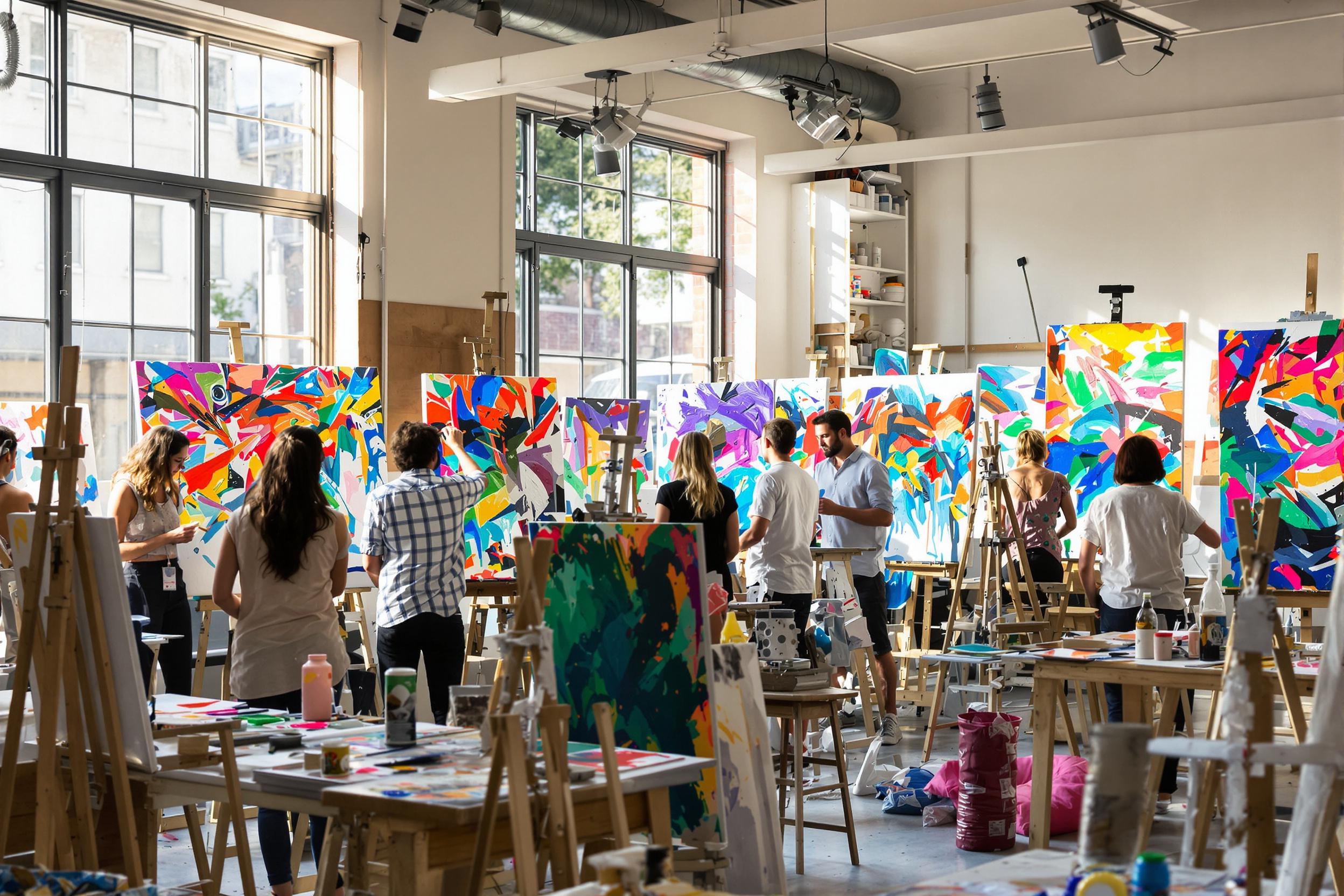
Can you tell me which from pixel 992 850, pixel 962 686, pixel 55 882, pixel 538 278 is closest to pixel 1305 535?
pixel 962 686

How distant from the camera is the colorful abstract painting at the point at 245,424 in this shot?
6211 millimetres

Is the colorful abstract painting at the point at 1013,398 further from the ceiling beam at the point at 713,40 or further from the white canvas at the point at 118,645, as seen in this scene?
the white canvas at the point at 118,645

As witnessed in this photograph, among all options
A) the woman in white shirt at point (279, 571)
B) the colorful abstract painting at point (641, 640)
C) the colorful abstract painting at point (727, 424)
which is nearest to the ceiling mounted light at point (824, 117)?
the colorful abstract painting at point (727, 424)

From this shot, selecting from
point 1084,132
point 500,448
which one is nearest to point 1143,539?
point 500,448

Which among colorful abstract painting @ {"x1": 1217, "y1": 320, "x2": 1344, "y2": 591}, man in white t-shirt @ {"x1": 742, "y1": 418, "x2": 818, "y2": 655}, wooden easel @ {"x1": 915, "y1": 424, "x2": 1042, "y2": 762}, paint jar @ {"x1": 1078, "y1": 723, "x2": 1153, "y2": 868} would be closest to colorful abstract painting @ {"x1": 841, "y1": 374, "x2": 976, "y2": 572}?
colorful abstract painting @ {"x1": 1217, "y1": 320, "x2": 1344, "y2": 591}

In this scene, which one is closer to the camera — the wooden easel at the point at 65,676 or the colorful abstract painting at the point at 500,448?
the wooden easel at the point at 65,676

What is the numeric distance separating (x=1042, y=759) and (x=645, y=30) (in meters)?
5.43

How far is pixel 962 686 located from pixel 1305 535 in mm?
2014

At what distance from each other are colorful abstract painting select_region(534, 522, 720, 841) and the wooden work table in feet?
5.22

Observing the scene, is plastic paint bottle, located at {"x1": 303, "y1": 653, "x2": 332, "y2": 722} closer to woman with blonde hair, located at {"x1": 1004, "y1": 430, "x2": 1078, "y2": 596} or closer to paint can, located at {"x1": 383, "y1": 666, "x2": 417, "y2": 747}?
paint can, located at {"x1": 383, "y1": 666, "x2": 417, "y2": 747}

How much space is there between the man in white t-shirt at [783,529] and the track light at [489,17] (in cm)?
230

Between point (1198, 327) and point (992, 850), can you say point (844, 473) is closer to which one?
point (992, 850)

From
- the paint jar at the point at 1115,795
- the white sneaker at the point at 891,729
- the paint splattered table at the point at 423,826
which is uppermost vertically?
the paint jar at the point at 1115,795

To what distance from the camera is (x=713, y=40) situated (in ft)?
22.3
